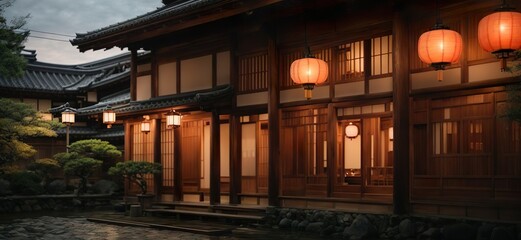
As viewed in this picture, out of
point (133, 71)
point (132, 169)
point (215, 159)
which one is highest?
point (133, 71)

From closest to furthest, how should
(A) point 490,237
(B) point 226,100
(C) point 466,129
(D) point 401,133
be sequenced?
(A) point 490,237 < (C) point 466,129 < (D) point 401,133 < (B) point 226,100

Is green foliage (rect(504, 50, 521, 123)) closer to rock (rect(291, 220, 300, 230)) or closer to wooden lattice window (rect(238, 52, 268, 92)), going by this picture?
rock (rect(291, 220, 300, 230))

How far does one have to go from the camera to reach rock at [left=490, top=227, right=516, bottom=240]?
14.0 meters

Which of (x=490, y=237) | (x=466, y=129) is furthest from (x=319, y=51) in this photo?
(x=490, y=237)

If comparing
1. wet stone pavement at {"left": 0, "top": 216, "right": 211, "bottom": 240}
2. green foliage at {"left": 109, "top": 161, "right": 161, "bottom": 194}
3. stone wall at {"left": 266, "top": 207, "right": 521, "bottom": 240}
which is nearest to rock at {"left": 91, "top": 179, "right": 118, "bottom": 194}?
wet stone pavement at {"left": 0, "top": 216, "right": 211, "bottom": 240}

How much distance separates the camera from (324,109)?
63.5 ft

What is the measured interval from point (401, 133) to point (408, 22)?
→ 118 inches

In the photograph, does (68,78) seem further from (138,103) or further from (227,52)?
(227,52)

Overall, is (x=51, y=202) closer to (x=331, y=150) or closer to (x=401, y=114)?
(x=331, y=150)

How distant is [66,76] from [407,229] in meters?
36.2

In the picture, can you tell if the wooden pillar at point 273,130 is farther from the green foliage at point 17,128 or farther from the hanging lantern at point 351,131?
the green foliage at point 17,128

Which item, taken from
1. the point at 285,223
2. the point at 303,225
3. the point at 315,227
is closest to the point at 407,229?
the point at 315,227

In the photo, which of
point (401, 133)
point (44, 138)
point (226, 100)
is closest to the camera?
point (401, 133)

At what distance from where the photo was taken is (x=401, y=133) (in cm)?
1672
